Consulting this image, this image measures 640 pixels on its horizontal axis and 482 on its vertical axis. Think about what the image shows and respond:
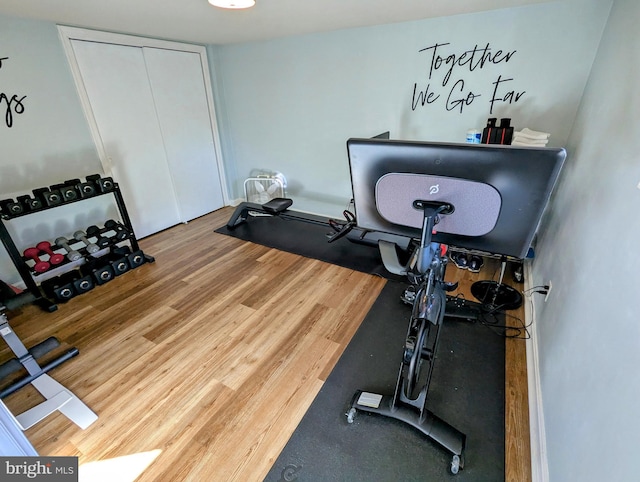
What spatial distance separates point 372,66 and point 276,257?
2.08 metres

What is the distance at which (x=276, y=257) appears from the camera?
9.69 ft

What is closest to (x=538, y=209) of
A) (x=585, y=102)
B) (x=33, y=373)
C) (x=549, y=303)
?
(x=549, y=303)

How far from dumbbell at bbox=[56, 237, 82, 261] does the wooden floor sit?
315mm

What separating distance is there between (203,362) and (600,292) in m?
1.94

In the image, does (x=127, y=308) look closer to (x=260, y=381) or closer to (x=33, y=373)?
(x=33, y=373)

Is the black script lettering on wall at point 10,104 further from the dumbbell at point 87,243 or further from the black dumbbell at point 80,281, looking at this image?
the black dumbbell at point 80,281

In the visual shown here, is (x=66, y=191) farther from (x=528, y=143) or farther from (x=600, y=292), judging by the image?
(x=528, y=143)

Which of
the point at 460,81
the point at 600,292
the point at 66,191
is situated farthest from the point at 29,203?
the point at 460,81

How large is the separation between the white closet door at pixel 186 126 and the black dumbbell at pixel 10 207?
5.00 ft

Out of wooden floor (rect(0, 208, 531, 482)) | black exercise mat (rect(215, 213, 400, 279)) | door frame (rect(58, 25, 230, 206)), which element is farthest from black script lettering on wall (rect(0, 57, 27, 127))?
black exercise mat (rect(215, 213, 400, 279))

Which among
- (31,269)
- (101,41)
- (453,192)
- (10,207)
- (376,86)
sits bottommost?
(31,269)

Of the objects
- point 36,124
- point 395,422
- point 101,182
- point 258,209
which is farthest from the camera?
Answer: point 258,209

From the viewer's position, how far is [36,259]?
2.32 m

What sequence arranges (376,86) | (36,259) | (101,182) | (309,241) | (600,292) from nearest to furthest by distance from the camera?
(600,292), (36,259), (101,182), (376,86), (309,241)
